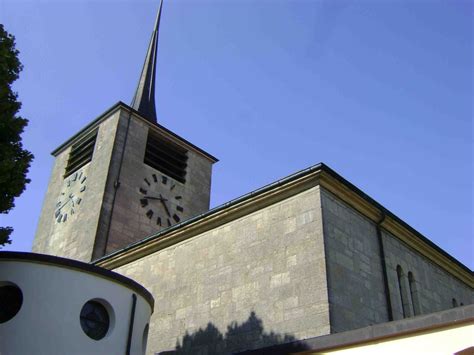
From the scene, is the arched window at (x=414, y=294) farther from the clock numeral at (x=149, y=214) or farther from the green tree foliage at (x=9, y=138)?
the clock numeral at (x=149, y=214)

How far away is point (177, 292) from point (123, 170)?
8.15m

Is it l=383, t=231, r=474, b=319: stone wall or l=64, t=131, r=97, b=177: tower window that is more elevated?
l=64, t=131, r=97, b=177: tower window

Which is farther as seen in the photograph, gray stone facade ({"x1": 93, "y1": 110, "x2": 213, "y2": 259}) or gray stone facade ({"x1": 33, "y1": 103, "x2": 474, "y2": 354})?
gray stone facade ({"x1": 93, "y1": 110, "x2": 213, "y2": 259})

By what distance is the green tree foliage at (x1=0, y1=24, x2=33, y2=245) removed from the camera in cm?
855

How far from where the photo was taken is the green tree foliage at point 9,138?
8547 millimetres

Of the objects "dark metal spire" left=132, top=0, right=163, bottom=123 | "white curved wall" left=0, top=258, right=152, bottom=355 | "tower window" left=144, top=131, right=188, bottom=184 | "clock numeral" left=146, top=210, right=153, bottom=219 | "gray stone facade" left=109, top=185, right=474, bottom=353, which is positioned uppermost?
"dark metal spire" left=132, top=0, right=163, bottom=123

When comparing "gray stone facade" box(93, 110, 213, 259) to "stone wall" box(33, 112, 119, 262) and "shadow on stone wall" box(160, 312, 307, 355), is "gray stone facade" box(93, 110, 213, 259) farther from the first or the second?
"shadow on stone wall" box(160, 312, 307, 355)

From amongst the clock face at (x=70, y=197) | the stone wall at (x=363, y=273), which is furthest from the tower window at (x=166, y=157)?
the stone wall at (x=363, y=273)

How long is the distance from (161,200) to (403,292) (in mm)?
10468

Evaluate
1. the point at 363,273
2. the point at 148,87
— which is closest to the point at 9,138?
the point at 363,273

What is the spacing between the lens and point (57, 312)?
8.63m

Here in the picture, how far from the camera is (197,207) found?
2136cm

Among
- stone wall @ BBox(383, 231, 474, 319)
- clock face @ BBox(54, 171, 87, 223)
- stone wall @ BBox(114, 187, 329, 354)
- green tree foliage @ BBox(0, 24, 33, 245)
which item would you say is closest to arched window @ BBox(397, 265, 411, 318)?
stone wall @ BBox(383, 231, 474, 319)

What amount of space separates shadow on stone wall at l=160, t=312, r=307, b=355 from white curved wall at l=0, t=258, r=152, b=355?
1.73 meters
